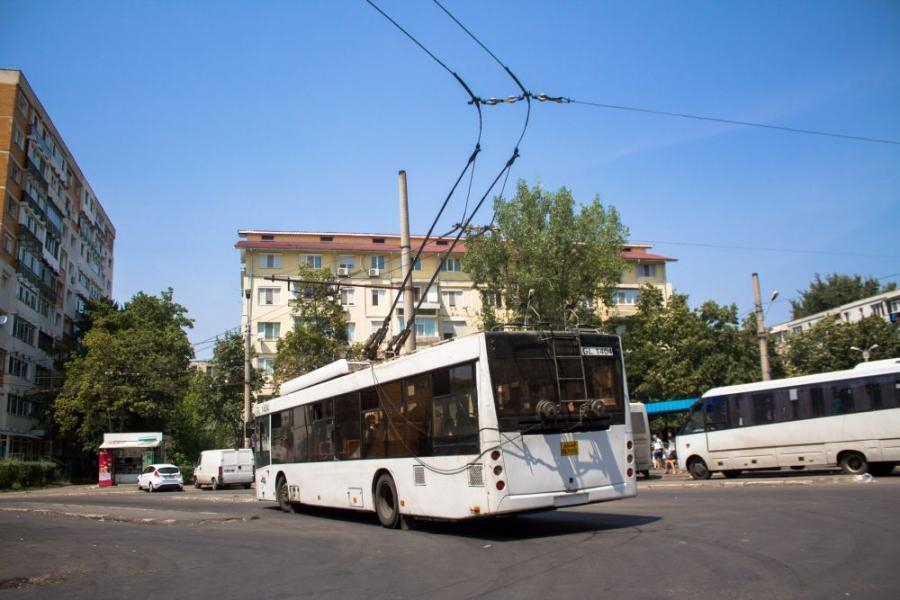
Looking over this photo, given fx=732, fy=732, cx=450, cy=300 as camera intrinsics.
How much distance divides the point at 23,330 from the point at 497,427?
52948 millimetres

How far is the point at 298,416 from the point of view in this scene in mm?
17109

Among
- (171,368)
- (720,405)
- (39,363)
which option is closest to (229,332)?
(171,368)

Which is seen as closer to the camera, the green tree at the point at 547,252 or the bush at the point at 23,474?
the bush at the point at 23,474

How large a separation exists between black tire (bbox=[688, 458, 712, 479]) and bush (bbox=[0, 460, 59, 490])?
36.0 metres

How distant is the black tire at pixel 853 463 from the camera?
2155 centimetres

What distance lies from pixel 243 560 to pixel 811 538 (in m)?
7.61

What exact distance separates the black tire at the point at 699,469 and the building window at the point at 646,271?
46338 millimetres

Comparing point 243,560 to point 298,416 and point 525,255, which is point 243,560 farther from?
point 525,255

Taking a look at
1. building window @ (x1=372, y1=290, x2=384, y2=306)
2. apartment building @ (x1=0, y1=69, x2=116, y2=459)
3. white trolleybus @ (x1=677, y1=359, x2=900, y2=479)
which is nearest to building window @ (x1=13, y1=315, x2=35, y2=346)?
apartment building @ (x1=0, y1=69, x2=116, y2=459)

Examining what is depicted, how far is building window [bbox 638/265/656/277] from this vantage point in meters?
71.4

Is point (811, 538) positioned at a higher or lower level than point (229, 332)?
lower

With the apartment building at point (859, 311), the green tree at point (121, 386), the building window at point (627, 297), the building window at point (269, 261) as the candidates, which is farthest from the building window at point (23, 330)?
the apartment building at point (859, 311)

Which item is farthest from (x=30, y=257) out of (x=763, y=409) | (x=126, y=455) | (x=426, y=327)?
(x=763, y=409)

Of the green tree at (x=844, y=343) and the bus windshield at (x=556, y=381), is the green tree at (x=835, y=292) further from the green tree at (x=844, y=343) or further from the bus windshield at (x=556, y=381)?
the bus windshield at (x=556, y=381)
